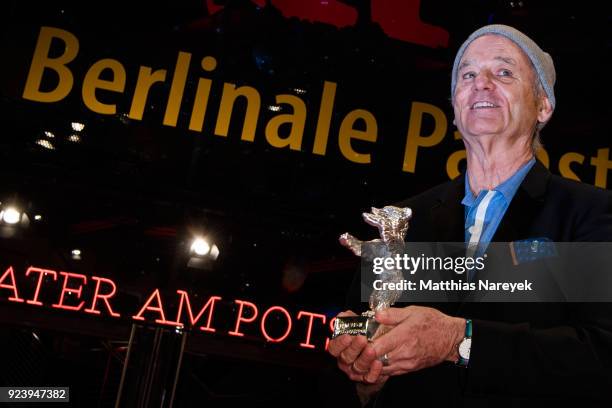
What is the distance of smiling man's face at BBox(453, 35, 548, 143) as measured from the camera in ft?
5.31

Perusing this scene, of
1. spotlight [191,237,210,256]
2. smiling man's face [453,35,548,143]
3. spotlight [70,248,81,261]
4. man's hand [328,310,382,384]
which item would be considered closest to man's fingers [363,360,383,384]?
man's hand [328,310,382,384]

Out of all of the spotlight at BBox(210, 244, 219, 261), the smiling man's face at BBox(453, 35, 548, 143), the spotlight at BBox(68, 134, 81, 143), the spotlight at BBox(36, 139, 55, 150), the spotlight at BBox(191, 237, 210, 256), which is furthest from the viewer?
the spotlight at BBox(210, 244, 219, 261)

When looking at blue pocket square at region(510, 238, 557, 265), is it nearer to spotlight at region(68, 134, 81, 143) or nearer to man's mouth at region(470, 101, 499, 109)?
man's mouth at region(470, 101, 499, 109)

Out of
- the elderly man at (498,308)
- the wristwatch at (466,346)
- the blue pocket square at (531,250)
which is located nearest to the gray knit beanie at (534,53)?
the elderly man at (498,308)

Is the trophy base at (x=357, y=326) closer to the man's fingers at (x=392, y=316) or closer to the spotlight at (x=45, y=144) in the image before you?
the man's fingers at (x=392, y=316)

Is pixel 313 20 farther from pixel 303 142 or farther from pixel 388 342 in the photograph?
pixel 388 342

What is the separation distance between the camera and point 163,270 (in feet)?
46.3

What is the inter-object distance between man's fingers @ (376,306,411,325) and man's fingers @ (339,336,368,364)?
57 mm

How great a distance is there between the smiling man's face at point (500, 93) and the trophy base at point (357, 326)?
0.62m

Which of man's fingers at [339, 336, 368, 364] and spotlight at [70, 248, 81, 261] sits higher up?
spotlight at [70, 248, 81, 261]

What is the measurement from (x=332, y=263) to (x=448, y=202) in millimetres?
12406

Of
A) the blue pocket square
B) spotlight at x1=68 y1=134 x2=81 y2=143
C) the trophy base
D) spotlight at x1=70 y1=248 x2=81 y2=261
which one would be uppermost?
spotlight at x1=70 y1=248 x2=81 y2=261

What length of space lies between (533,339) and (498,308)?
0.16 metres

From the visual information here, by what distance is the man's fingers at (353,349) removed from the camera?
124 centimetres
